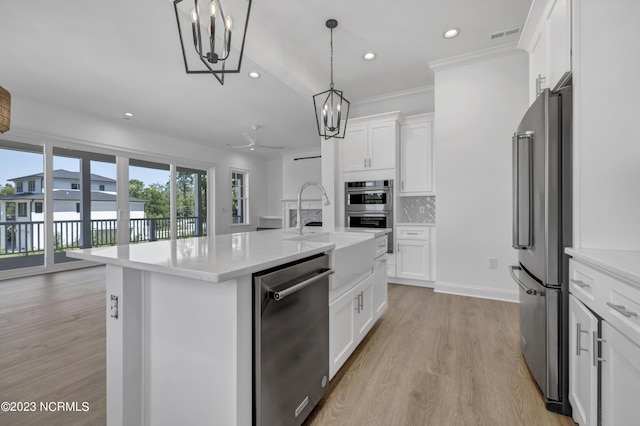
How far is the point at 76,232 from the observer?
224 inches

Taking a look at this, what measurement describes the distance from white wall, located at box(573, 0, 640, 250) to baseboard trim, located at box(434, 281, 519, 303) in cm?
229

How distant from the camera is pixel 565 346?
147 cm

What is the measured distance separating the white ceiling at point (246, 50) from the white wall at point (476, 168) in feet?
1.20

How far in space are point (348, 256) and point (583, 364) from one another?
1.20 metres

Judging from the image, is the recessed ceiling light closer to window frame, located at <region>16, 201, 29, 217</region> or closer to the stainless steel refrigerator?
the stainless steel refrigerator

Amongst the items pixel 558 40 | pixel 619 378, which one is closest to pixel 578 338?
pixel 619 378

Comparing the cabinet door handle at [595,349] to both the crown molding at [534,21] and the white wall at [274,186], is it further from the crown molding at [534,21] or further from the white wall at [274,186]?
the white wall at [274,186]

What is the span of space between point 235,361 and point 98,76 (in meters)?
4.23

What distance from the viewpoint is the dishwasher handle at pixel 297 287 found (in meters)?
1.12

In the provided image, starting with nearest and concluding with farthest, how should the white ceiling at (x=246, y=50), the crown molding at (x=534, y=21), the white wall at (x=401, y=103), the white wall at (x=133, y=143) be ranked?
the crown molding at (x=534, y=21), the white ceiling at (x=246, y=50), the white wall at (x=133, y=143), the white wall at (x=401, y=103)

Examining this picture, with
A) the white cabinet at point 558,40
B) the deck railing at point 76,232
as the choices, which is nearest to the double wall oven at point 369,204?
the white cabinet at point 558,40

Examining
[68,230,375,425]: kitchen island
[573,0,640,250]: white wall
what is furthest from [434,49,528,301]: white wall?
[68,230,375,425]: kitchen island

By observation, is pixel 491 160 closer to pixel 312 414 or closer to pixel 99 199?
pixel 312 414

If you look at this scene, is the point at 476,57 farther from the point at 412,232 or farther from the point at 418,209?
the point at 412,232
